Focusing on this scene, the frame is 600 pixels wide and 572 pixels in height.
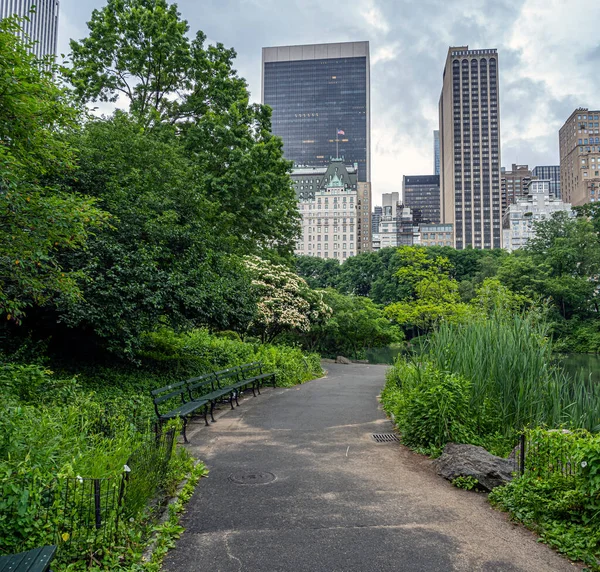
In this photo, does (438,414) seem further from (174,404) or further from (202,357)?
(202,357)

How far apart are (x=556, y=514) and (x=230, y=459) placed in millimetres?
3917

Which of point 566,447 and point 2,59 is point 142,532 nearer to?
point 566,447

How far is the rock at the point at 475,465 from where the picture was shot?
18.2 feet

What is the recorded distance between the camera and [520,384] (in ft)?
23.7

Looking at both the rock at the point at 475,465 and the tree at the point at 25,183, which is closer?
the tree at the point at 25,183

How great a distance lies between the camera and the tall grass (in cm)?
715

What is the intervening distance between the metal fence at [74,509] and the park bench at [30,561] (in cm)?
36

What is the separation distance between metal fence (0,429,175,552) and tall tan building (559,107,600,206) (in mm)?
143415

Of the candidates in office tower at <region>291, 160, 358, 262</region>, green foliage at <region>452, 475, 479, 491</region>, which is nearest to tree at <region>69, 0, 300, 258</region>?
green foliage at <region>452, 475, 479, 491</region>

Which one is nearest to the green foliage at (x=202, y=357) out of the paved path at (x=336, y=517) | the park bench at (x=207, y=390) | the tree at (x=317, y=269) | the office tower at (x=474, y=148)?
the park bench at (x=207, y=390)

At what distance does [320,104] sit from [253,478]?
205m

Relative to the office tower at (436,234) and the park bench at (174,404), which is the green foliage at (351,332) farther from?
the office tower at (436,234)

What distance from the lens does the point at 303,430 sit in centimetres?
854

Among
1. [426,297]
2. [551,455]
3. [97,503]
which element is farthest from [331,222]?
[97,503]
